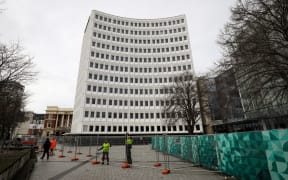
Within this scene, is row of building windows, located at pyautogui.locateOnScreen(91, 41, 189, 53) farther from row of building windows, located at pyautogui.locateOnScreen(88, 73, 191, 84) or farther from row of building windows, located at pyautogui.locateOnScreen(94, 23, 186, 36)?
row of building windows, located at pyautogui.locateOnScreen(88, 73, 191, 84)

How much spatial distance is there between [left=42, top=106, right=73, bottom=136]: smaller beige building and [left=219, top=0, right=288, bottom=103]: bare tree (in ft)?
272

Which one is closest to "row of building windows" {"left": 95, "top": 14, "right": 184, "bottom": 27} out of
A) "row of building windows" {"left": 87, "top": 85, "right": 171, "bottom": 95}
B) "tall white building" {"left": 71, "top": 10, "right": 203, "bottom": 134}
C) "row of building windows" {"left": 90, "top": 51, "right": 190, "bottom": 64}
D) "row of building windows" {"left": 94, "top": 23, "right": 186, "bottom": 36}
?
"tall white building" {"left": 71, "top": 10, "right": 203, "bottom": 134}

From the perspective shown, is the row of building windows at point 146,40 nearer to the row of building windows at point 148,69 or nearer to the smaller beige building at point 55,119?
the row of building windows at point 148,69

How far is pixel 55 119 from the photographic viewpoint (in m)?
79.8

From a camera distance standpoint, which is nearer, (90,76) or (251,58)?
(251,58)

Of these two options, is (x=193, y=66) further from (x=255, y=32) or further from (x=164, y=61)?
(x=255, y=32)

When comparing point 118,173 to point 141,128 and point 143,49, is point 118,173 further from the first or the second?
point 143,49

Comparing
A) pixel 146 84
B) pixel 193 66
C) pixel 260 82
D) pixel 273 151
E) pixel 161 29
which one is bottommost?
pixel 273 151

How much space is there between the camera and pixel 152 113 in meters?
44.2

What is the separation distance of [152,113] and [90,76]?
70.0 feet

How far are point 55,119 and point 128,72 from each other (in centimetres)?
5892

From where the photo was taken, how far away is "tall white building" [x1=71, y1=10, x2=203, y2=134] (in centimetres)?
4053

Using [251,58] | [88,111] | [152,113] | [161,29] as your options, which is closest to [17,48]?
[251,58]

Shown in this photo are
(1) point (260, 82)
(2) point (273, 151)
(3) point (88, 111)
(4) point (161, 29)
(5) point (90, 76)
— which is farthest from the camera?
(4) point (161, 29)
